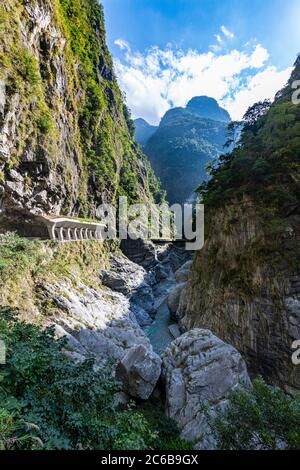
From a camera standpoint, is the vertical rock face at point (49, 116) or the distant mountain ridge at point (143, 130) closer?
the vertical rock face at point (49, 116)

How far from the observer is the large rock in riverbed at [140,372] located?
889 centimetres

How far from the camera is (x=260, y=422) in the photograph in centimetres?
525

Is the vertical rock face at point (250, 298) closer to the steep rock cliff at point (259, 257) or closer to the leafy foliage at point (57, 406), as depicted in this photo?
the steep rock cliff at point (259, 257)

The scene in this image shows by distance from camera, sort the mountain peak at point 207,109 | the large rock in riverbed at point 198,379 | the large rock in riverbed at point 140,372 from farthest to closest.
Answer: the mountain peak at point 207,109 < the large rock in riverbed at point 140,372 < the large rock in riverbed at point 198,379

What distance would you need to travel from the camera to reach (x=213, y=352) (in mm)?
10023

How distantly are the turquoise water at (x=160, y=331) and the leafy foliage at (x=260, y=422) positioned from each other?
48.1 feet

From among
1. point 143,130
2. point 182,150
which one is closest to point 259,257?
point 182,150

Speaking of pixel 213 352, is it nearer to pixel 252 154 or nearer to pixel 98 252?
pixel 252 154

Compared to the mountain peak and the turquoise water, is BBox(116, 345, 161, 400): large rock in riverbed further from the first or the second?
the mountain peak

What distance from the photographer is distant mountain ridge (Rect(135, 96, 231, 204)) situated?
103 metres

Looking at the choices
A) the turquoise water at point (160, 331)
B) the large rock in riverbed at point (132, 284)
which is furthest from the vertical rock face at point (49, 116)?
the turquoise water at point (160, 331)

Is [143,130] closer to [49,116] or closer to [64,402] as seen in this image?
[49,116]

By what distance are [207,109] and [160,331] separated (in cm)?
18325

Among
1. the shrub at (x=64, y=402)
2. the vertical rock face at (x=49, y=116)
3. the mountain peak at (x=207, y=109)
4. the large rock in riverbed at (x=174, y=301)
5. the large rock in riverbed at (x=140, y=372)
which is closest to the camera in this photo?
the shrub at (x=64, y=402)
